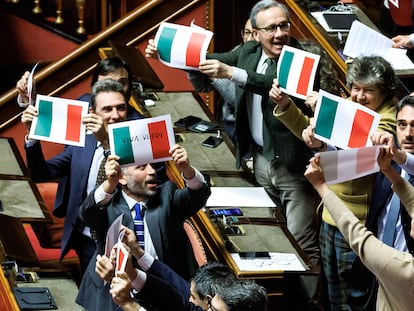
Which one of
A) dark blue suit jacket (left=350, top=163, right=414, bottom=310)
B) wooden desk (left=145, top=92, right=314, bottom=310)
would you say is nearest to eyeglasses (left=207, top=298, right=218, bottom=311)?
wooden desk (left=145, top=92, right=314, bottom=310)

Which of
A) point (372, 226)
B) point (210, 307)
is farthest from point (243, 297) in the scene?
point (372, 226)

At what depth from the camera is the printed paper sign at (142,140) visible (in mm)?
5426

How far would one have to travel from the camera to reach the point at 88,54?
7.62 m

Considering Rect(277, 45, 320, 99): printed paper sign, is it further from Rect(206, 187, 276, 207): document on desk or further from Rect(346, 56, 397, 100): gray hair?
Rect(206, 187, 276, 207): document on desk

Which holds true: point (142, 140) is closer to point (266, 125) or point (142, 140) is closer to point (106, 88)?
point (106, 88)

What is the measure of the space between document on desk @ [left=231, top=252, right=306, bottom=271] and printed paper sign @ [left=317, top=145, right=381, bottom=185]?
0.91 meters

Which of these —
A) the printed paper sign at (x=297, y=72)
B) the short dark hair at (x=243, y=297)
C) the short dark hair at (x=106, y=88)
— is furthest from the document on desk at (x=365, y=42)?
the short dark hair at (x=243, y=297)

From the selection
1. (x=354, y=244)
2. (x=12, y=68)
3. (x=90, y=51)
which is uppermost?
(x=354, y=244)

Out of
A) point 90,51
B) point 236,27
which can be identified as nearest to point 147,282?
point 90,51

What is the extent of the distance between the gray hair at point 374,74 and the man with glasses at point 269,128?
2.04 ft

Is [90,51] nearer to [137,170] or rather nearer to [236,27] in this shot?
[236,27]

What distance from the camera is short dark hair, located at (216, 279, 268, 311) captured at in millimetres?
4504

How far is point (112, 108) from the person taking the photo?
592 cm

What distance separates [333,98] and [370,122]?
0.61ft
